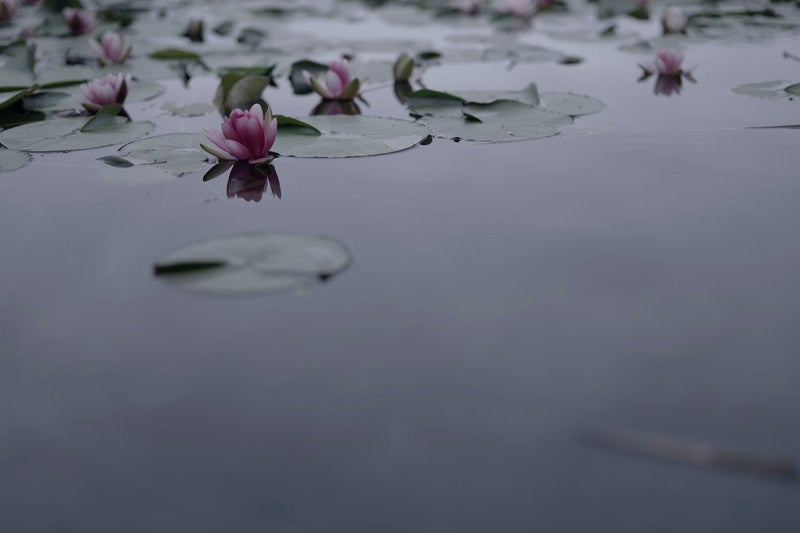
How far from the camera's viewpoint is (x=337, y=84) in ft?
7.95

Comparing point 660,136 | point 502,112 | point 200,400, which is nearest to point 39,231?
point 200,400

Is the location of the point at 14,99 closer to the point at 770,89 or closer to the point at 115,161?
the point at 115,161

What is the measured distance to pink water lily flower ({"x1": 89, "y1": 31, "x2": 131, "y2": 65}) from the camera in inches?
121

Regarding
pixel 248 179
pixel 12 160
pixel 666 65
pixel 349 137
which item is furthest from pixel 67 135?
pixel 666 65

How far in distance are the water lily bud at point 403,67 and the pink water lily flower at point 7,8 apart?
312 cm

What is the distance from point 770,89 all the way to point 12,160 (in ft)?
7.42

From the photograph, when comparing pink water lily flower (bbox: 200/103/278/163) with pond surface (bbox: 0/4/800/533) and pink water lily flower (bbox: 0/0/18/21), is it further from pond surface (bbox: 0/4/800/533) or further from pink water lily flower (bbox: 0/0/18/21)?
pink water lily flower (bbox: 0/0/18/21)

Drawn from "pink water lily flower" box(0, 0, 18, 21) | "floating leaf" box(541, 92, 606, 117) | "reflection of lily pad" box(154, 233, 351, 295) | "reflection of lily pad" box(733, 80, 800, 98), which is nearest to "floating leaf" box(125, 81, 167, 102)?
"floating leaf" box(541, 92, 606, 117)

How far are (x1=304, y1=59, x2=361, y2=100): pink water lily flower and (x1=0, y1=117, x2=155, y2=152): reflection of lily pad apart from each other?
A: 56 centimetres

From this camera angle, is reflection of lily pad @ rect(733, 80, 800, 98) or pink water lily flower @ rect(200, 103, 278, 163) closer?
pink water lily flower @ rect(200, 103, 278, 163)

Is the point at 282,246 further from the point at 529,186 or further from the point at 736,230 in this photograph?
the point at 736,230

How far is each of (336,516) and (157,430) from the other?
0.28m

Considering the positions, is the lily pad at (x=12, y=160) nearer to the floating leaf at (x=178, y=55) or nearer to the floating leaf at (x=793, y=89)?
the floating leaf at (x=178, y=55)

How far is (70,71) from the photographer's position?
294 centimetres
